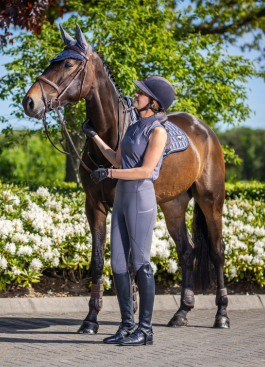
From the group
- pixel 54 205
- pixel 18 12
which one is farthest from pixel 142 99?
pixel 18 12

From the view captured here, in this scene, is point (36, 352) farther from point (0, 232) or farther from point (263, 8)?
point (263, 8)

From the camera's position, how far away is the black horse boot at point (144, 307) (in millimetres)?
4016

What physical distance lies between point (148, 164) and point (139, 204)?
327 mm

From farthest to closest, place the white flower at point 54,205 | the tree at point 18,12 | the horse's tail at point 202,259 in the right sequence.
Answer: the tree at point 18,12 → the white flower at point 54,205 → the horse's tail at point 202,259

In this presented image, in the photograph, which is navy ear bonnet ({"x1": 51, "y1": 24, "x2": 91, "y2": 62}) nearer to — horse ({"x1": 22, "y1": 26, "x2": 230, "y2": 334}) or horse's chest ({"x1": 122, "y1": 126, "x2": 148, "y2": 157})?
horse ({"x1": 22, "y1": 26, "x2": 230, "y2": 334})

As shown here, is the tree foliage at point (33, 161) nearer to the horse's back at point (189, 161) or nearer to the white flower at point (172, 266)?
the white flower at point (172, 266)

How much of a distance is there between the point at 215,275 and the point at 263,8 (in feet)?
36.9

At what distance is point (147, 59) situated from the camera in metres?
8.88

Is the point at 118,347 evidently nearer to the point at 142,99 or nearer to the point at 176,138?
the point at 142,99

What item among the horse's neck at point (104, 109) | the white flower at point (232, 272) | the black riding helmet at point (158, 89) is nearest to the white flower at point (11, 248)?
the horse's neck at point (104, 109)

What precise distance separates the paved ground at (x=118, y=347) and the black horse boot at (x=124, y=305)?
0.11 metres

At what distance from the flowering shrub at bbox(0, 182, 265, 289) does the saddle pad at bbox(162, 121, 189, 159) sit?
5.99ft

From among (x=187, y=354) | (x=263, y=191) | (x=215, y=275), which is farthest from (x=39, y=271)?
(x=263, y=191)

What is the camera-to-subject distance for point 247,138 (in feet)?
246
